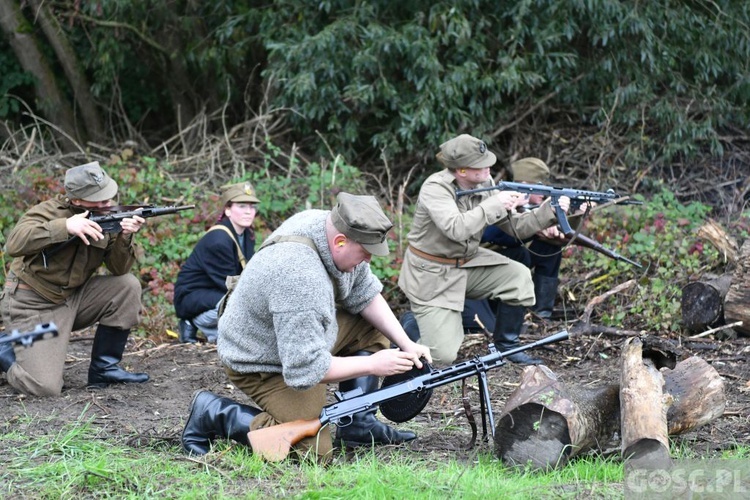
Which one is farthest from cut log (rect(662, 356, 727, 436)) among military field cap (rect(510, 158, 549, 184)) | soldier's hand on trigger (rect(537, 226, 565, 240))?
military field cap (rect(510, 158, 549, 184))

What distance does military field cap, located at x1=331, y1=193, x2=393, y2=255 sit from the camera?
479 cm

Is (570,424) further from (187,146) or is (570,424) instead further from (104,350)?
(187,146)

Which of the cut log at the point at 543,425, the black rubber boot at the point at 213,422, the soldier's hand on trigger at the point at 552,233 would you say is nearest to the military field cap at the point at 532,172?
the soldier's hand on trigger at the point at 552,233

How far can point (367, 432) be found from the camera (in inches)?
221

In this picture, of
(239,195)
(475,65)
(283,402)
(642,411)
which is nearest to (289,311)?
(283,402)

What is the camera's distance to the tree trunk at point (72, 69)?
13016mm

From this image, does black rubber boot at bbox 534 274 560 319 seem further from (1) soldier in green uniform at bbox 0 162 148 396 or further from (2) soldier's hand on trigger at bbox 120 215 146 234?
(2) soldier's hand on trigger at bbox 120 215 146 234

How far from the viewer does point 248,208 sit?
842cm

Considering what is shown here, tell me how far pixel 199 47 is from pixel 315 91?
2.09m

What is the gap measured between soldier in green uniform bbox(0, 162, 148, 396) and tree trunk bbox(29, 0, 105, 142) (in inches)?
268

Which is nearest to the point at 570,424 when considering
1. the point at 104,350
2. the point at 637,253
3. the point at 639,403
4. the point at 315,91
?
the point at 639,403

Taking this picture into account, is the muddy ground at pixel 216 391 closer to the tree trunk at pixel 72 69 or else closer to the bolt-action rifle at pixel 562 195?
the bolt-action rifle at pixel 562 195

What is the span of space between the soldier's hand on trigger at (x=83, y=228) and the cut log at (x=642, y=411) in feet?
11.9

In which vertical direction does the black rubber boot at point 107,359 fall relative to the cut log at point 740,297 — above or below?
above
